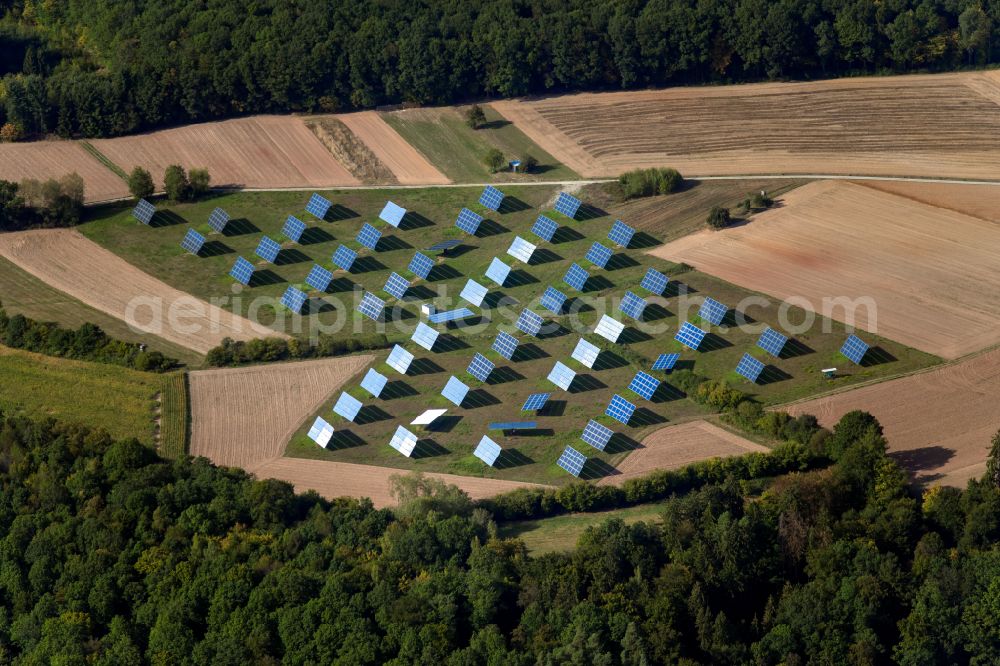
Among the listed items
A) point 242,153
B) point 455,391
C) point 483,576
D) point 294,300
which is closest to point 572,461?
point 455,391

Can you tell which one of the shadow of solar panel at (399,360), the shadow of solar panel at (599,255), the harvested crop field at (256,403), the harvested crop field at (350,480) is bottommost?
the harvested crop field at (350,480)

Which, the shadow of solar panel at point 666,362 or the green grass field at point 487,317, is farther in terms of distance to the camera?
the shadow of solar panel at point 666,362

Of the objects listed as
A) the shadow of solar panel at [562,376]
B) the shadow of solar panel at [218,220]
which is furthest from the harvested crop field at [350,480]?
the shadow of solar panel at [218,220]

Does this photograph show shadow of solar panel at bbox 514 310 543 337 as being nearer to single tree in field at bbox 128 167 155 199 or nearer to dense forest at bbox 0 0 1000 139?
dense forest at bbox 0 0 1000 139

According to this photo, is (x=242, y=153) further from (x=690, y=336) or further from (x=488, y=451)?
(x=488, y=451)

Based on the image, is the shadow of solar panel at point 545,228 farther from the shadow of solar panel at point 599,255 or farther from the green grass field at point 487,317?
the shadow of solar panel at point 599,255

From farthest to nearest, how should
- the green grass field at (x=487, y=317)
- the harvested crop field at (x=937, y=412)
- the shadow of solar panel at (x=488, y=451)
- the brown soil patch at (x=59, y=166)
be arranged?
the brown soil patch at (x=59, y=166) → the green grass field at (x=487, y=317) → the shadow of solar panel at (x=488, y=451) → the harvested crop field at (x=937, y=412)

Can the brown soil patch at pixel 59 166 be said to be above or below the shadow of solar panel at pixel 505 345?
above

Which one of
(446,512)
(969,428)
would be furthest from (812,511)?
(446,512)

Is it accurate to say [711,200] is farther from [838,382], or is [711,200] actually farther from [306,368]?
[306,368]
